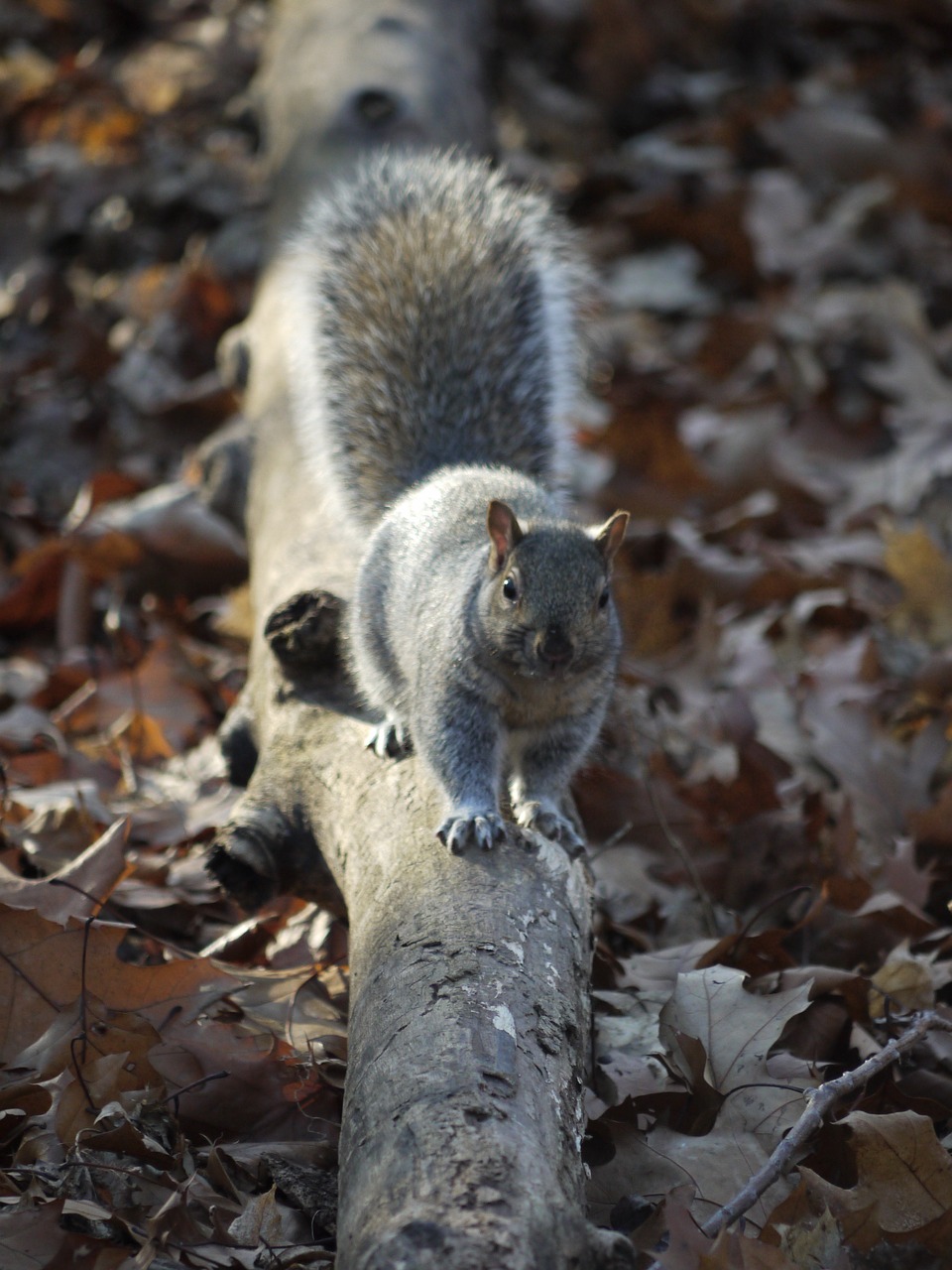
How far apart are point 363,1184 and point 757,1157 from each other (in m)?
0.79

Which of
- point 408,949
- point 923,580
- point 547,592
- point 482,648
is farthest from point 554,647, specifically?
point 923,580

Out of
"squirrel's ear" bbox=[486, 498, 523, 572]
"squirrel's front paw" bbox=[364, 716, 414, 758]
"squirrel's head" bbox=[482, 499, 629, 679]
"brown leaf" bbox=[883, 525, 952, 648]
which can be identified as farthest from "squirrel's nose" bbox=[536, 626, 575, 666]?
"brown leaf" bbox=[883, 525, 952, 648]

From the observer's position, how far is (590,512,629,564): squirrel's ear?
2689mm

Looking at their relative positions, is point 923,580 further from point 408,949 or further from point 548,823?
point 408,949

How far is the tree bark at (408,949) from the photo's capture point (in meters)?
1.59

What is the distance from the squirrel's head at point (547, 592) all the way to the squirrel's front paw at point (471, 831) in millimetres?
394

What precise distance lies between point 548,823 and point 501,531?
614 millimetres

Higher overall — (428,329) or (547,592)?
(428,329)

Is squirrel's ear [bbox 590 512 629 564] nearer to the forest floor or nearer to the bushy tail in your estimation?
the forest floor

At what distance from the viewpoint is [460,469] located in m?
3.38

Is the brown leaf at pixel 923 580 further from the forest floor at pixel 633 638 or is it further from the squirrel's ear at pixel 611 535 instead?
the squirrel's ear at pixel 611 535

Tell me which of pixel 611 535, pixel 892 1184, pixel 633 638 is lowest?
pixel 633 638

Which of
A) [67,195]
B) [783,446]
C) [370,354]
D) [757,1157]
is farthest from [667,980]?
[67,195]

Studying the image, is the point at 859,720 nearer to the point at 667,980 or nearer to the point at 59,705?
the point at 667,980
